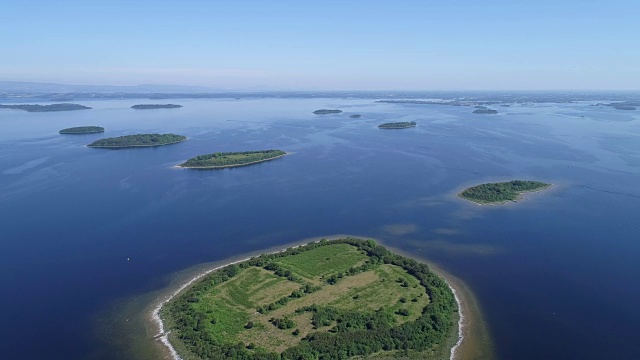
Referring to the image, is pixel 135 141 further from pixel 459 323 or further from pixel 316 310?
pixel 459 323

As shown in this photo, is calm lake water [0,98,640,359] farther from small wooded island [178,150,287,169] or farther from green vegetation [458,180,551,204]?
small wooded island [178,150,287,169]

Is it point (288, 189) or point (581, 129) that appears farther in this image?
point (581, 129)

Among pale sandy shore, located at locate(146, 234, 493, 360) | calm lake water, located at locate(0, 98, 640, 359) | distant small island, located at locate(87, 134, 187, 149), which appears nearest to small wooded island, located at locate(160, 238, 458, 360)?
pale sandy shore, located at locate(146, 234, 493, 360)

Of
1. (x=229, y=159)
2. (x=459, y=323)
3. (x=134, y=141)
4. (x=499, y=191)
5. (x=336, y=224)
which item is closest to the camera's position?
(x=459, y=323)

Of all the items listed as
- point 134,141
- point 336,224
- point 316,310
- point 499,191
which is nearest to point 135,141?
point 134,141

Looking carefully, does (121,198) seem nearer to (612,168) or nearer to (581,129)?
(612,168)

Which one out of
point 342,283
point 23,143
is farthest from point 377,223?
point 23,143

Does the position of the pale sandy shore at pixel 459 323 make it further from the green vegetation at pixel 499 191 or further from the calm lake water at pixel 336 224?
the green vegetation at pixel 499 191
